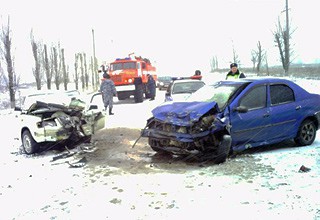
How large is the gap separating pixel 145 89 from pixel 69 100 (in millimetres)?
13285

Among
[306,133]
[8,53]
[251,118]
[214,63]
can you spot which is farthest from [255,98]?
[214,63]

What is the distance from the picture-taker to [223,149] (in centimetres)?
572

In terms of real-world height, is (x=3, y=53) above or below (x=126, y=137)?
above

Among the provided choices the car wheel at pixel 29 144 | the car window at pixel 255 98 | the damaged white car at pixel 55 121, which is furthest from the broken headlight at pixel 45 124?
the car window at pixel 255 98

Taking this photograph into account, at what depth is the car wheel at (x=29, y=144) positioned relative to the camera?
7.84m

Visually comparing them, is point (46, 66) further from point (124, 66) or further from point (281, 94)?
point (281, 94)

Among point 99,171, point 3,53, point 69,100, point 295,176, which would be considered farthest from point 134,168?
point 3,53

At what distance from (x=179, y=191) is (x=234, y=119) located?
6.41 ft

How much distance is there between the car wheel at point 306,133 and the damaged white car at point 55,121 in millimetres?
4614

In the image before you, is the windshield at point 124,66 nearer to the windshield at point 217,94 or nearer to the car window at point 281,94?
the windshield at point 217,94

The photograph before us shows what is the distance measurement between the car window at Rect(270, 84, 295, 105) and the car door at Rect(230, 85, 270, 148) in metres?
0.20

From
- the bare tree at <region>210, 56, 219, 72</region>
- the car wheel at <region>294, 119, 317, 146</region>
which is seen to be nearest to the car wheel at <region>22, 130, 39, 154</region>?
the car wheel at <region>294, 119, 317, 146</region>

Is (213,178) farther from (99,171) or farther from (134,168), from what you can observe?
(99,171)

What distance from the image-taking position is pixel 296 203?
13.0 feet
